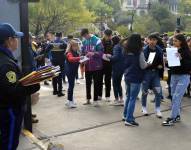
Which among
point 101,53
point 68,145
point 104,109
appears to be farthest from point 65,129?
point 101,53

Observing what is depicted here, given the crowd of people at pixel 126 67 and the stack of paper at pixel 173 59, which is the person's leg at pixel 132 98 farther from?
the stack of paper at pixel 173 59

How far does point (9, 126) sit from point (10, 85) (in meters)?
0.45

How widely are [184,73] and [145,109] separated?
1.43 meters

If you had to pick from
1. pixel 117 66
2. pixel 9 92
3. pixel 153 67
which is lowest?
pixel 117 66

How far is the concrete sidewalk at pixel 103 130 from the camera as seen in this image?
616 centimetres

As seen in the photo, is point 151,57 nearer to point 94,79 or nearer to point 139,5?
point 94,79

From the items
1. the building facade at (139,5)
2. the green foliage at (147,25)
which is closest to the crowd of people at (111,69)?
the green foliage at (147,25)

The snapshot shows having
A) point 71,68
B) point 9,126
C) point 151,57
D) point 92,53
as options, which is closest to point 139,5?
point 92,53

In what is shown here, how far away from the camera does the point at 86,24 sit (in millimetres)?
59688

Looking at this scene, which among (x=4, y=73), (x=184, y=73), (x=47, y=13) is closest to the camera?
(x=4, y=73)

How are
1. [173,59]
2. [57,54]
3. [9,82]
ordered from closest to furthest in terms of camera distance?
[9,82], [173,59], [57,54]

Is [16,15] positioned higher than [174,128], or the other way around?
[16,15]

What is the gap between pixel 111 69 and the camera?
9094mm

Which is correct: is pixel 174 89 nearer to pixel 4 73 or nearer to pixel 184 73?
pixel 184 73
